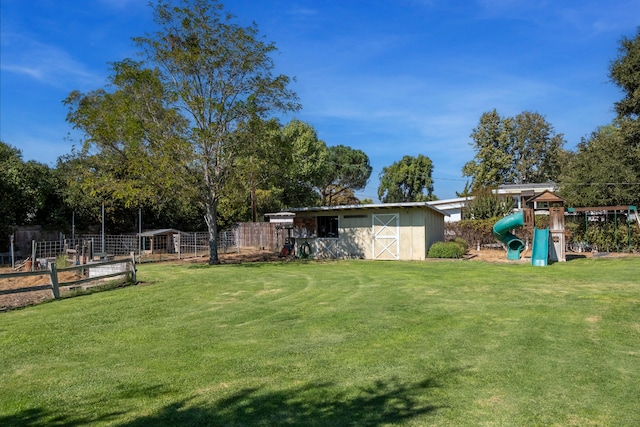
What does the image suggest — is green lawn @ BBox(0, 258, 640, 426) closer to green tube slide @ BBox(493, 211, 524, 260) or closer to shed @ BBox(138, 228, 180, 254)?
green tube slide @ BBox(493, 211, 524, 260)

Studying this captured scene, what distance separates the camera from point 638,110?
2291 cm

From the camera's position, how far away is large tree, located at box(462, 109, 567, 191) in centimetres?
4290

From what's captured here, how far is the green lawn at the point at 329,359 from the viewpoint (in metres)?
3.91

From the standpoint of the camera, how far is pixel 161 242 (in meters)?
25.6

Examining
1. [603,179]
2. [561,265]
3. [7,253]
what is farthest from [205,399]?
[603,179]

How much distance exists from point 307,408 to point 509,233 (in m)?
18.2

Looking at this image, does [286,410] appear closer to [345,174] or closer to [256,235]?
[256,235]

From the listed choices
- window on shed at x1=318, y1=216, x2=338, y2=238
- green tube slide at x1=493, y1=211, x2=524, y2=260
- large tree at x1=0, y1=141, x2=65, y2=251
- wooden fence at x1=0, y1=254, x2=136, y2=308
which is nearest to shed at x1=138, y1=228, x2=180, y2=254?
large tree at x1=0, y1=141, x2=65, y2=251

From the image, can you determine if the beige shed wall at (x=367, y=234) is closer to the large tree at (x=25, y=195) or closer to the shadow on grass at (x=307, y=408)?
the large tree at (x=25, y=195)

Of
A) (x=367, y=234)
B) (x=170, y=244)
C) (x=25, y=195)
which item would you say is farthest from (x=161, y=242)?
(x=367, y=234)

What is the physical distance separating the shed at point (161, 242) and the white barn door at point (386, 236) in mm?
10931

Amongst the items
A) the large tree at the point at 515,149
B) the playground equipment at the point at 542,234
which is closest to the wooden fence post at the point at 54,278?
the playground equipment at the point at 542,234

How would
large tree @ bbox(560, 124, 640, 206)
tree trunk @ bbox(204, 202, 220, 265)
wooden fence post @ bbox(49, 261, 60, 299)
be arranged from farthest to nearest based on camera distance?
large tree @ bbox(560, 124, 640, 206) → tree trunk @ bbox(204, 202, 220, 265) → wooden fence post @ bbox(49, 261, 60, 299)

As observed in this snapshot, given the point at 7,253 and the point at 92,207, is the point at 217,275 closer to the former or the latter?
the point at 7,253
